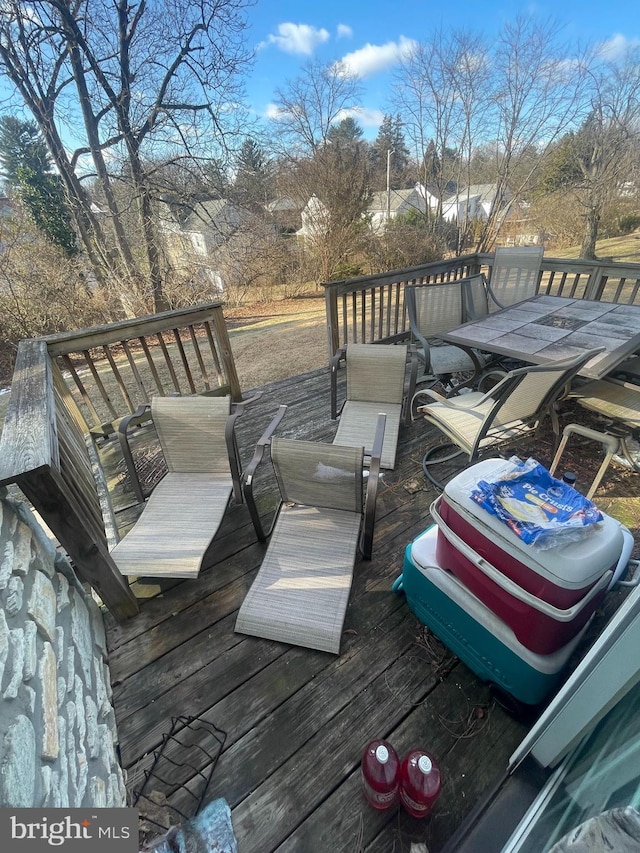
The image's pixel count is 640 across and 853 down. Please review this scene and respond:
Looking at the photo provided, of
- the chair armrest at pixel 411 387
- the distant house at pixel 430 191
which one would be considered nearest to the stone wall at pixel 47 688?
the chair armrest at pixel 411 387

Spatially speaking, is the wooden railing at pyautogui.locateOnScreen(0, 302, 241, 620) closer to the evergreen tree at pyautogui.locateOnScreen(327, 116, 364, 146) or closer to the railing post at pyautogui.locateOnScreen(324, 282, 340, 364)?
the railing post at pyautogui.locateOnScreen(324, 282, 340, 364)

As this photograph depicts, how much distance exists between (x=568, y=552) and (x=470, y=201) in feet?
45.4

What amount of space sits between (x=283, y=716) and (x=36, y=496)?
1315 mm

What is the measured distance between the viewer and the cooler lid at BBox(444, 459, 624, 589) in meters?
1.11

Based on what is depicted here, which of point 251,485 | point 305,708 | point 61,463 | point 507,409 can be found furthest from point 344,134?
point 305,708

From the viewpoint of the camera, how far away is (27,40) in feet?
22.6

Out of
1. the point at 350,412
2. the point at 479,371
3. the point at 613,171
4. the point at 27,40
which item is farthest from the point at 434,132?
the point at 350,412

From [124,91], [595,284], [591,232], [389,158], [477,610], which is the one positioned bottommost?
[477,610]

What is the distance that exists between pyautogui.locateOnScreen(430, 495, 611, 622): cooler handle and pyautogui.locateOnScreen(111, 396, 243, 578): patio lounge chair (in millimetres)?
1314

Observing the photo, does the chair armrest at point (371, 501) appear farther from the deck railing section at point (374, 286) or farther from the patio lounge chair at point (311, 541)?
the deck railing section at point (374, 286)

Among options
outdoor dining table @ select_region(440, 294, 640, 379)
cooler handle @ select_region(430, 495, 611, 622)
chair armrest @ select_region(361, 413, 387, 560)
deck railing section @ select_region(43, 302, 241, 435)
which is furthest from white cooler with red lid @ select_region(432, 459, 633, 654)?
deck railing section @ select_region(43, 302, 241, 435)

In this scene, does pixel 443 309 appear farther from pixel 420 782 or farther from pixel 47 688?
pixel 47 688

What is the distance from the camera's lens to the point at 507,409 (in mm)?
2340

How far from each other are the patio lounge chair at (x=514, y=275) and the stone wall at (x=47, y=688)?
4.70m
